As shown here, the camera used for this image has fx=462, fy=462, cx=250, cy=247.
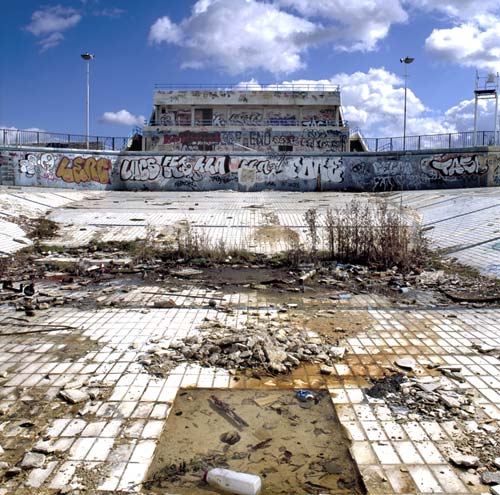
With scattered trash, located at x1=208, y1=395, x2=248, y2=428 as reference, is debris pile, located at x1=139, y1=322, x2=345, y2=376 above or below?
above

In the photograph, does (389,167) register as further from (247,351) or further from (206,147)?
(206,147)

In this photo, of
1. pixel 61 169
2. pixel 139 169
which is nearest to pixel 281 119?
pixel 139 169

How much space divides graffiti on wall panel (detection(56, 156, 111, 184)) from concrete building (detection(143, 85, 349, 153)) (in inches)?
819

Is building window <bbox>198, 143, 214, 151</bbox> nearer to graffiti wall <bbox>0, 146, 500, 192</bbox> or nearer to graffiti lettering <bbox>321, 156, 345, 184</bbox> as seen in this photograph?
graffiti wall <bbox>0, 146, 500, 192</bbox>

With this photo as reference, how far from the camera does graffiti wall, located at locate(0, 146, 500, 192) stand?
22109 mm

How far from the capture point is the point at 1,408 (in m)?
3.92

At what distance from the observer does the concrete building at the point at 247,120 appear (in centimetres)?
4369

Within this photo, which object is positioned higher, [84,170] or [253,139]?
[253,139]

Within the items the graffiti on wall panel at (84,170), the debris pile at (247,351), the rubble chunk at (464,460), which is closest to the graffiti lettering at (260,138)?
the graffiti on wall panel at (84,170)

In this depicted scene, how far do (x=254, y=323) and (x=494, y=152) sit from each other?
757 inches

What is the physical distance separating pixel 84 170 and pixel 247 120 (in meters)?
27.9

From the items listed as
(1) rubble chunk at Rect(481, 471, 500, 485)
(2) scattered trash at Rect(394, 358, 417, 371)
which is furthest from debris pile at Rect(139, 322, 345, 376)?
(1) rubble chunk at Rect(481, 471, 500, 485)

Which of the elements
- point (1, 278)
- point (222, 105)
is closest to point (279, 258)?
point (1, 278)

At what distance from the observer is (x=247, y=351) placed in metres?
5.00
